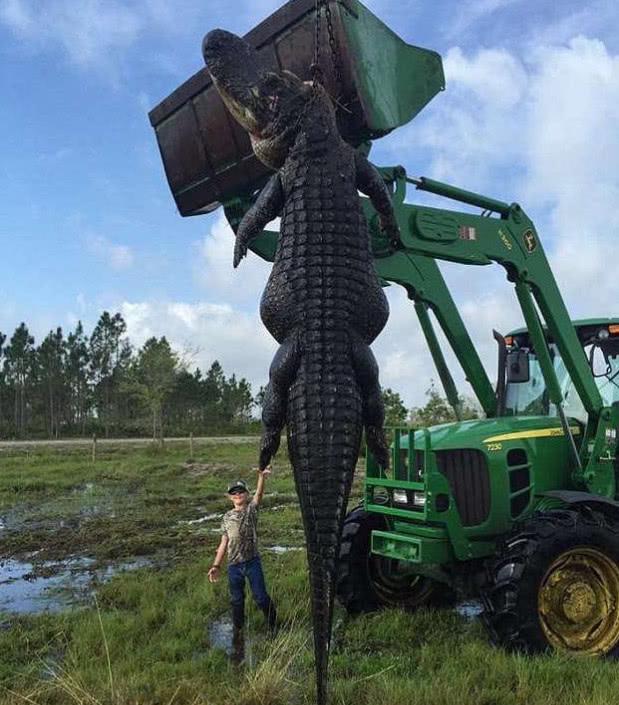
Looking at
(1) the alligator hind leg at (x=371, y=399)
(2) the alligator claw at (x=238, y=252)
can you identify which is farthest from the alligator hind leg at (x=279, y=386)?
(2) the alligator claw at (x=238, y=252)

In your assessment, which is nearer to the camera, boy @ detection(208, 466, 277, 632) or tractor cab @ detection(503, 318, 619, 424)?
boy @ detection(208, 466, 277, 632)

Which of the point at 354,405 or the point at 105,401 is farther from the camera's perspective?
the point at 105,401

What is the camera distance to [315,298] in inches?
94.6

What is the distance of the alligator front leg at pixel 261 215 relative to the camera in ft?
8.98

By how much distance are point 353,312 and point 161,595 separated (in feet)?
18.3

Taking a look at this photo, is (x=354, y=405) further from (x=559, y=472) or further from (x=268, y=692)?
(x=559, y=472)

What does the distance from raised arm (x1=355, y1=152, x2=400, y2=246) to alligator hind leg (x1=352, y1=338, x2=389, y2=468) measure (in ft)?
2.49

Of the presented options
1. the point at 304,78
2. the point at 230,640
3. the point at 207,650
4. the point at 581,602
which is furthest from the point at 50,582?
the point at 304,78

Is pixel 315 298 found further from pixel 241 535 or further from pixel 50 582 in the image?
pixel 50 582

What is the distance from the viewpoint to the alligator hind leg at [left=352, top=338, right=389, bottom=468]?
2.43 m

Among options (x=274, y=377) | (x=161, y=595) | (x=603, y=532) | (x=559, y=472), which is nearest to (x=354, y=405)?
(x=274, y=377)

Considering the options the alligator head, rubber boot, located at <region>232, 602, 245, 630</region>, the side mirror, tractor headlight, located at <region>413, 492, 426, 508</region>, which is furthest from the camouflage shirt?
the alligator head

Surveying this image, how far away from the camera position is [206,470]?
21422 mm

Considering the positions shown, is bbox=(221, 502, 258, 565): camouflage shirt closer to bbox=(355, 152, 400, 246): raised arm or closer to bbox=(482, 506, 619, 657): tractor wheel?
bbox=(482, 506, 619, 657): tractor wheel
